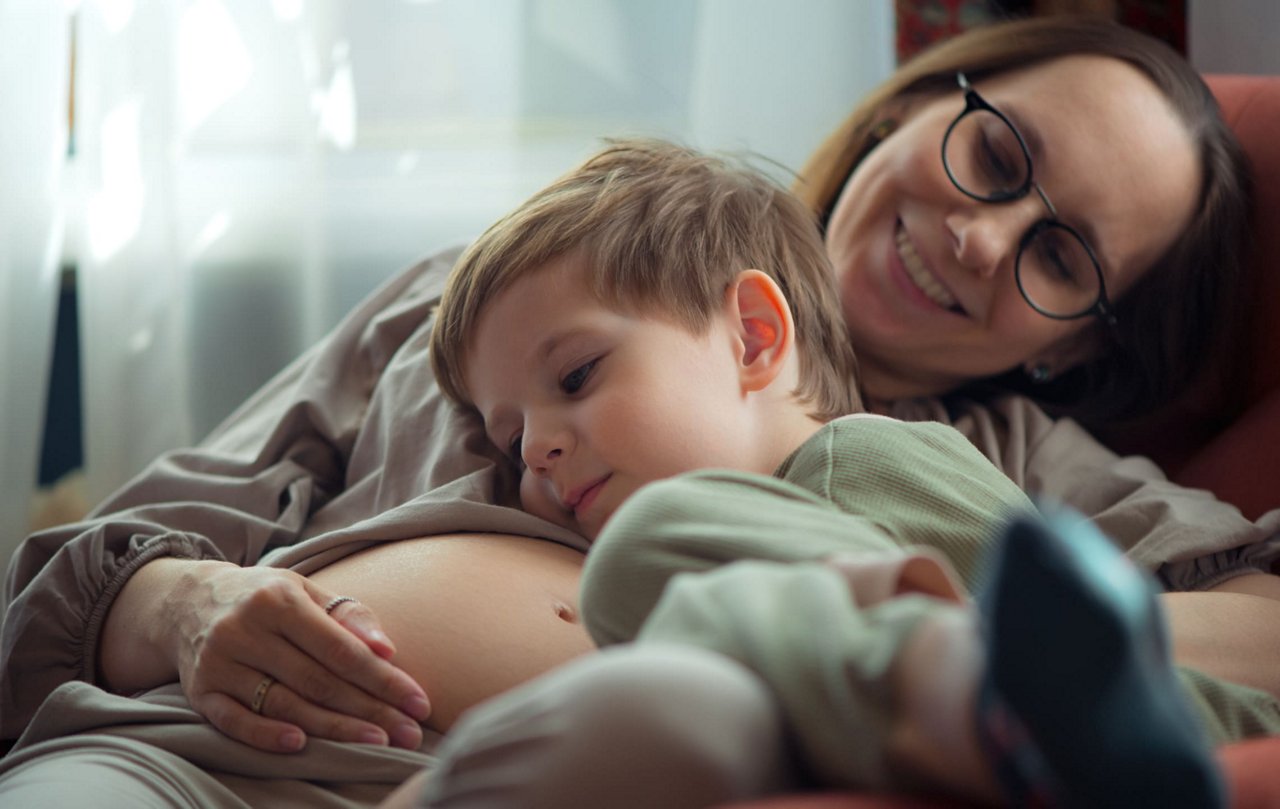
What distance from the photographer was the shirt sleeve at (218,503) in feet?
3.87

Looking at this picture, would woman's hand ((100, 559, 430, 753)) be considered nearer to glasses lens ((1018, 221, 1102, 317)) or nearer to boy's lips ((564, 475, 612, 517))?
boy's lips ((564, 475, 612, 517))

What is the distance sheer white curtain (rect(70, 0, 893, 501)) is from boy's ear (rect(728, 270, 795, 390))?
101 cm

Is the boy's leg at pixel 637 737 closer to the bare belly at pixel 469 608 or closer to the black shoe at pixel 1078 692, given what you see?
the black shoe at pixel 1078 692

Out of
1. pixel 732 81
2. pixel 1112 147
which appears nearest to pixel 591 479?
pixel 1112 147

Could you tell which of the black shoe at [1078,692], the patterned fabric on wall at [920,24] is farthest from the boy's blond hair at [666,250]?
the patterned fabric on wall at [920,24]

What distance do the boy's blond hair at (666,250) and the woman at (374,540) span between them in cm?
16

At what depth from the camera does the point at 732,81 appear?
2.12 metres

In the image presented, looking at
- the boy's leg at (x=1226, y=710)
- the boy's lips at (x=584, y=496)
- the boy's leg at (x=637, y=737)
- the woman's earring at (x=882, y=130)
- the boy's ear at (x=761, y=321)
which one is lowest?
the boy's leg at (x=1226, y=710)

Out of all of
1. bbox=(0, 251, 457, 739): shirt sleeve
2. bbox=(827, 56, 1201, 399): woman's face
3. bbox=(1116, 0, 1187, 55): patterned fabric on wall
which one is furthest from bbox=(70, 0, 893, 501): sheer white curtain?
bbox=(827, 56, 1201, 399): woman's face

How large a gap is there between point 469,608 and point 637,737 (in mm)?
509

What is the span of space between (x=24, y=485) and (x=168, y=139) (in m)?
0.62

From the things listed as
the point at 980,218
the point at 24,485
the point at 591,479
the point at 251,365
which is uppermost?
the point at 980,218

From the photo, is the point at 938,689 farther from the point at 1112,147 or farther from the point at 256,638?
the point at 1112,147

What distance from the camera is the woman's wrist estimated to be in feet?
3.65
